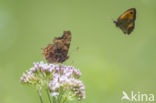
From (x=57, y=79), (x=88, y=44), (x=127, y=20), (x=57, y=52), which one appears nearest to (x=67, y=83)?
(x=57, y=79)

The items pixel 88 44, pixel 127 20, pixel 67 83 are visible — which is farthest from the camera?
pixel 88 44

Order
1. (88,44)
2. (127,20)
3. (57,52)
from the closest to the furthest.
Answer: (57,52) < (127,20) < (88,44)

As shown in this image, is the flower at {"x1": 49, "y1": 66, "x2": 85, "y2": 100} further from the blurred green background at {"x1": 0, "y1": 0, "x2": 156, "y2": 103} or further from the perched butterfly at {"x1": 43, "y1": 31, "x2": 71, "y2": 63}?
the blurred green background at {"x1": 0, "y1": 0, "x2": 156, "y2": 103}

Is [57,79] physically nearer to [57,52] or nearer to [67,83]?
[67,83]

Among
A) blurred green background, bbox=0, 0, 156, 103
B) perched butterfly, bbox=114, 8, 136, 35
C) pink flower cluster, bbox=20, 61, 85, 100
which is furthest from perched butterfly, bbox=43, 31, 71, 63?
blurred green background, bbox=0, 0, 156, 103

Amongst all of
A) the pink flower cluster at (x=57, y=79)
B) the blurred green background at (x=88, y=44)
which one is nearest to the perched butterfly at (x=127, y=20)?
the pink flower cluster at (x=57, y=79)

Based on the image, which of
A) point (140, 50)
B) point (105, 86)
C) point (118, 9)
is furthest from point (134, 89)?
point (118, 9)
